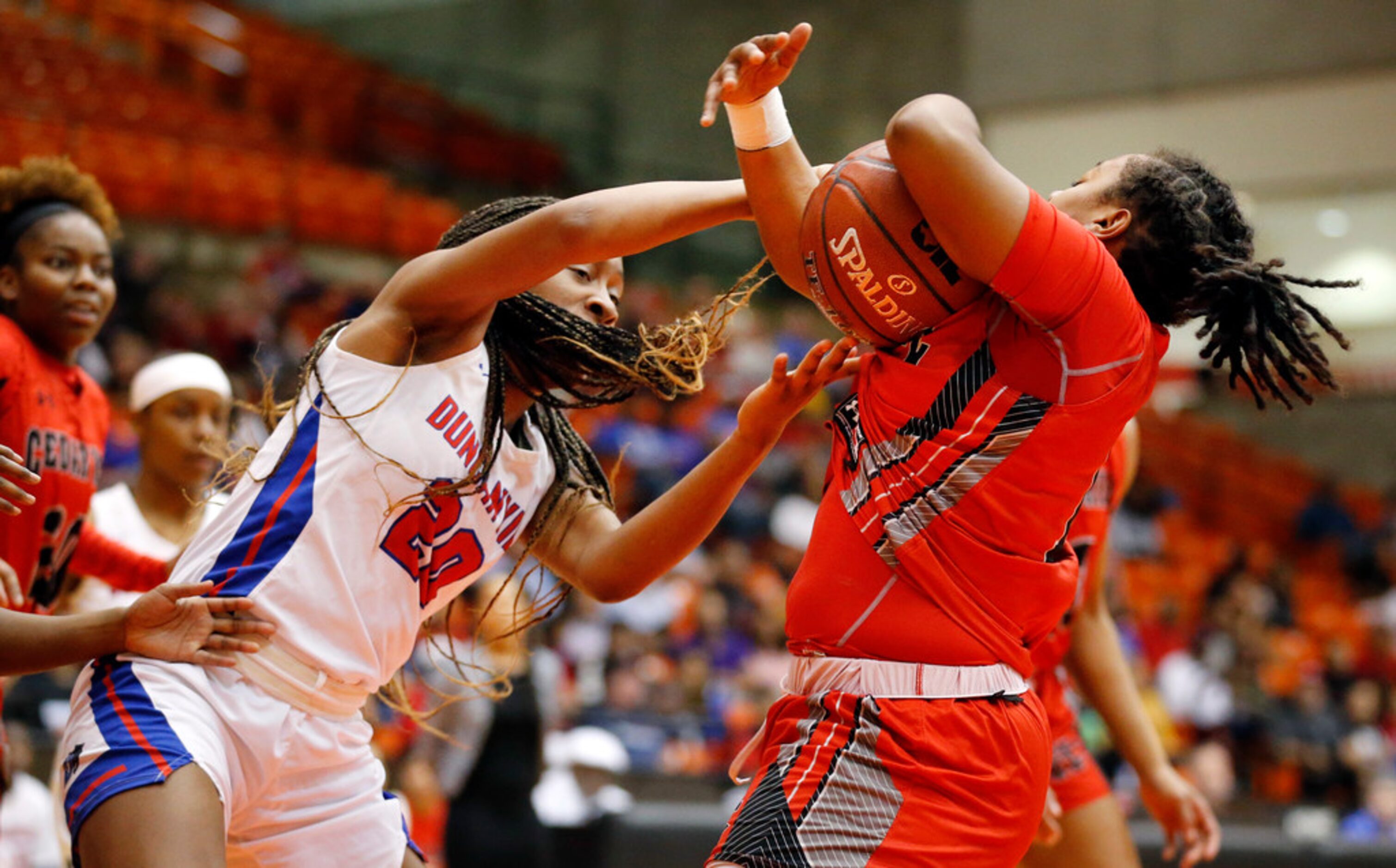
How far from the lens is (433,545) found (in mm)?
2666

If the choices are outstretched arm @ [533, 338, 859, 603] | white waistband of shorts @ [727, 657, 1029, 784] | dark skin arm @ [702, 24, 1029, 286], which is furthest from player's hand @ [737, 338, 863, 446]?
white waistband of shorts @ [727, 657, 1029, 784]

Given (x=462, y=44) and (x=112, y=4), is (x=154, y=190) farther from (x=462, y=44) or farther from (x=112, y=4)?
(x=462, y=44)

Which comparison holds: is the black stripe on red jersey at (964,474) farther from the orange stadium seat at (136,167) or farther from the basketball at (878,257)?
the orange stadium seat at (136,167)

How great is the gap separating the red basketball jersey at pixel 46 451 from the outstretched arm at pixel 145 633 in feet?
2.80

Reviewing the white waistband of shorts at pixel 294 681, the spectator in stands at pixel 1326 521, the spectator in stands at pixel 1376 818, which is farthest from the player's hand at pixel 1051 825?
the spectator in stands at pixel 1326 521

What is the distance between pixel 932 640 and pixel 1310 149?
16.4 m

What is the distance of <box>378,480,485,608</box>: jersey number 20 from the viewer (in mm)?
2607

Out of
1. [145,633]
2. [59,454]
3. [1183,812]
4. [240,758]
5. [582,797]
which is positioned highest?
[59,454]

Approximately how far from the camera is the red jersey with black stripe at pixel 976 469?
2.30 m

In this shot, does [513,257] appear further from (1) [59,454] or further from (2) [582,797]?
(2) [582,797]

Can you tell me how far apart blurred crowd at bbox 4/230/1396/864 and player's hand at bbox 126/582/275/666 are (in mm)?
3265

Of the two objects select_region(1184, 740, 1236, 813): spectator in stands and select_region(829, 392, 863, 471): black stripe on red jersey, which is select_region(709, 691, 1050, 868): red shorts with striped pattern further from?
select_region(1184, 740, 1236, 813): spectator in stands

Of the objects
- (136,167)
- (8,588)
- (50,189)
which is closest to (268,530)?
(8,588)

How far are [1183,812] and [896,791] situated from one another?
74.9 inches
